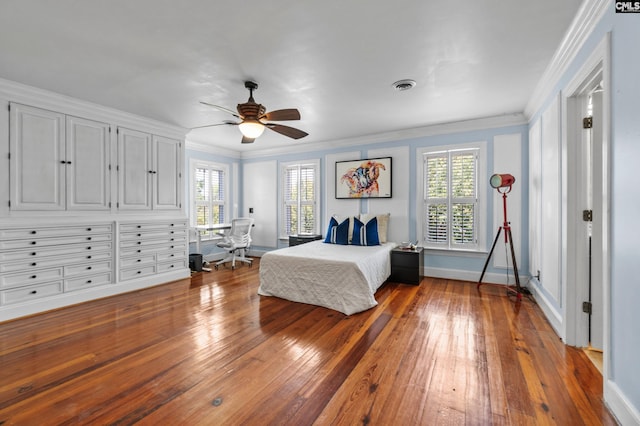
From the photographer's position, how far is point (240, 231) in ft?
18.5

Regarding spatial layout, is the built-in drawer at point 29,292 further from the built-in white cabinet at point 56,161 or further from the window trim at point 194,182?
the window trim at point 194,182

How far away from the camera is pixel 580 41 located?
2.18 metres

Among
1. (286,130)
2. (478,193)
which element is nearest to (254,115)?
(286,130)

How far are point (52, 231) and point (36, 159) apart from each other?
83cm

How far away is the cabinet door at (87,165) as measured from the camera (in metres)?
3.62

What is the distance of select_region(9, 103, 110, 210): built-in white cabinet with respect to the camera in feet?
10.5

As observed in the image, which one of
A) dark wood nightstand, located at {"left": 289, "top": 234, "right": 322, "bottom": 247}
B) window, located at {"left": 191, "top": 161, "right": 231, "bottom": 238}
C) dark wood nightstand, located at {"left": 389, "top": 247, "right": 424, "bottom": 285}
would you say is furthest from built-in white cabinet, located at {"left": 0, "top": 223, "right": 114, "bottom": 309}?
dark wood nightstand, located at {"left": 389, "top": 247, "right": 424, "bottom": 285}

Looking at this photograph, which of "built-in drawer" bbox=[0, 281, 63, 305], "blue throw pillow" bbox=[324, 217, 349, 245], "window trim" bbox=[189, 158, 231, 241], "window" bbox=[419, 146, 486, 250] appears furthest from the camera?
"window trim" bbox=[189, 158, 231, 241]

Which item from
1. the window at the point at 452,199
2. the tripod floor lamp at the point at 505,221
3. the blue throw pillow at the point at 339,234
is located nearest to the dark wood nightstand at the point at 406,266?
the window at the point at 452,199

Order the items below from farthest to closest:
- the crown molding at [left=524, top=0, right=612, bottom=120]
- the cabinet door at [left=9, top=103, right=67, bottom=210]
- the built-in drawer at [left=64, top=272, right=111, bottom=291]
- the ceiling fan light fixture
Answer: the built-in drawer at [left=64, top=272, right=111, bottom=291] < the cabinet door at [left=9, top=103, right=67, bottom=210] < the ceiling fan light fixture < the crown molding at [left=524, top=0, right=612, bottom=120]

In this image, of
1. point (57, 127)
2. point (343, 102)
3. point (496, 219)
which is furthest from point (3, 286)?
point (496, 219)

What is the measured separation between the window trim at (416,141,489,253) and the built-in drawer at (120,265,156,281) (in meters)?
4.24

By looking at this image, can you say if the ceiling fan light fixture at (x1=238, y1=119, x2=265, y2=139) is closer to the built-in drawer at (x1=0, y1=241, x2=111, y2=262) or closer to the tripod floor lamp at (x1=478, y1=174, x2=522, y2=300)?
the built-in drawer at (x1=0, y1=241, x2=111, y2=262)

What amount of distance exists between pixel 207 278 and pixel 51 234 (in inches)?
82.3
